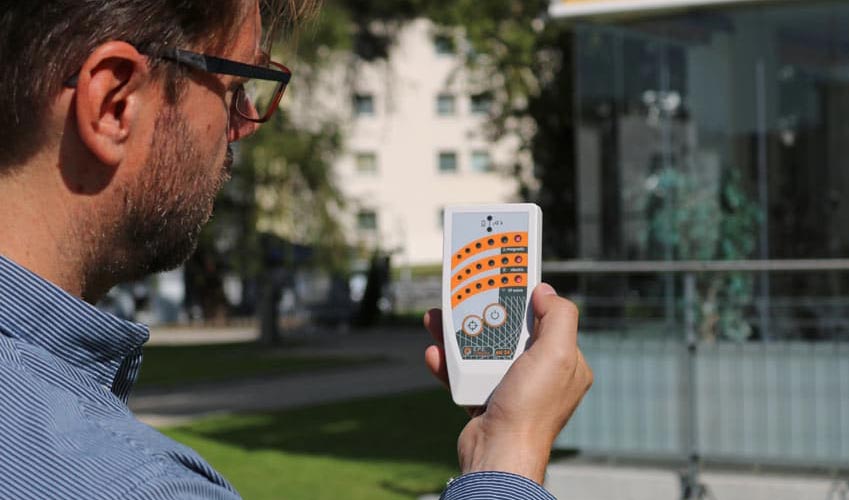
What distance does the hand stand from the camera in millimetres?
1330

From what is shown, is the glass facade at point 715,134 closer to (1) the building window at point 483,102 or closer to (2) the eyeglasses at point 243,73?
(2) the eyeglasses at point 243,73

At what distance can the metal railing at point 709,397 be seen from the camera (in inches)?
296

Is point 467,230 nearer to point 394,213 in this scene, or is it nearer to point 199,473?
point 199,473

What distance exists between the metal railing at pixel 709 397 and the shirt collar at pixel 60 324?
20.9ft

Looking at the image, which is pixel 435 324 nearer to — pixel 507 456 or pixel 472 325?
pixel 472 325

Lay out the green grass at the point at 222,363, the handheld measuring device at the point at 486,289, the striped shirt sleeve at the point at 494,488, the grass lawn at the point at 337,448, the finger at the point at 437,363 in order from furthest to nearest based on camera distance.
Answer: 1. the green grass at the point at 222,363
2. the grass lawn at the point at 337,448
3. the finger at the point at 437,363
4. the handheld measuring device at the point at 486,289
5. the striped shirt sleeve at the point at 494,488

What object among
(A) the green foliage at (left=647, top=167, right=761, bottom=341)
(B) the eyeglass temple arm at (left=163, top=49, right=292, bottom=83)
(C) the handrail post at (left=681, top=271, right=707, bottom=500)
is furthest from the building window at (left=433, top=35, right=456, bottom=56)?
(B) the eyeglass temple arm at (left=163, top=49, right=292, bottom=83)

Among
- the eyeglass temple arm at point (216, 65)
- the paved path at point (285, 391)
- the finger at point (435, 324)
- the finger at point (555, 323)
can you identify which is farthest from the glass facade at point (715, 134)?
the eyeglass temple arm at point (216, 65)

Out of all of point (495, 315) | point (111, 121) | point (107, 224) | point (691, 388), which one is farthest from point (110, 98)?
point (691, 388)

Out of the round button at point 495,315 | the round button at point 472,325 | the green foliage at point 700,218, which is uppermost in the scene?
the round button at point 495,315

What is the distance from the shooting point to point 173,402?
597 inches

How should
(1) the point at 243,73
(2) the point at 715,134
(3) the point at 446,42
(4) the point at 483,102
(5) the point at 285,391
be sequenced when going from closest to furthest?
(1) the point at 243,73, (2) the point at 715,134, (5) the point at 285,391, (3) the point at 446,42, (4) the point at 483,102

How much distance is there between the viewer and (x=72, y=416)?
1033 millimetres

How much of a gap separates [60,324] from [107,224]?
14 cm
